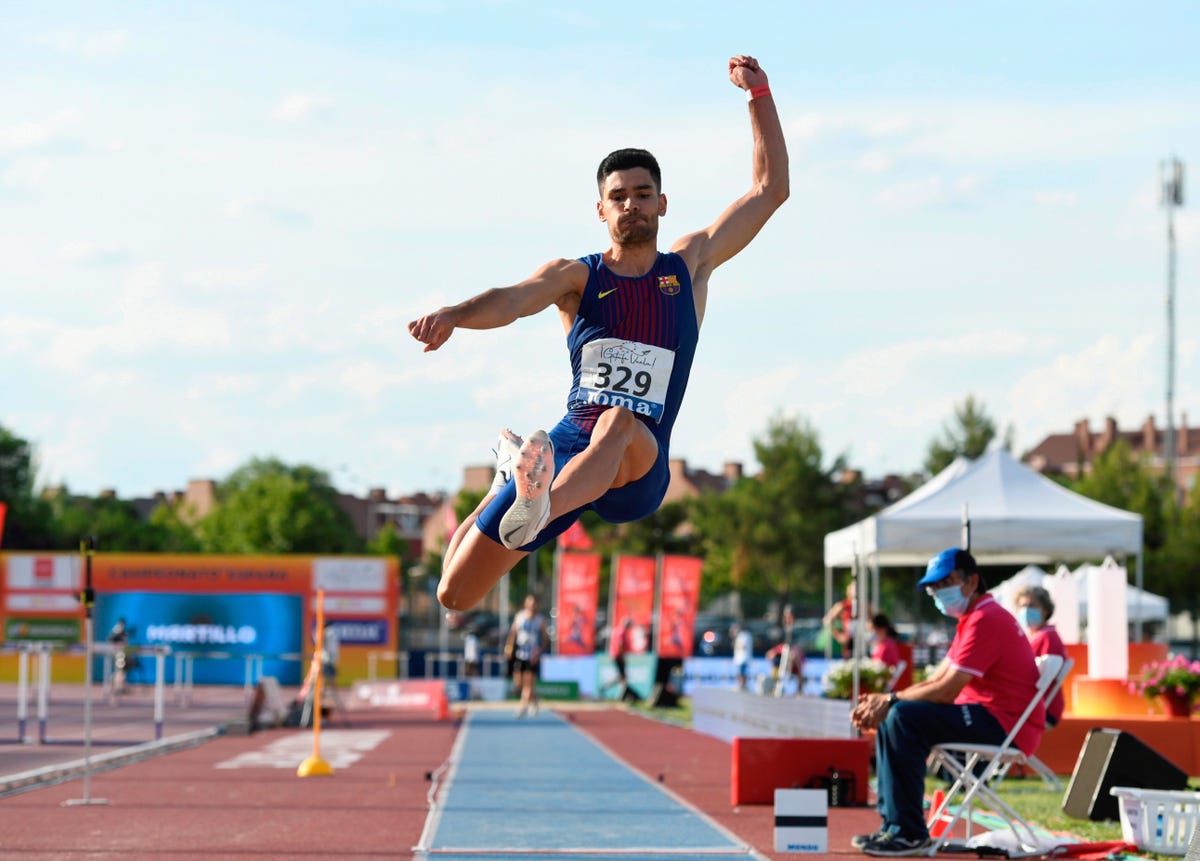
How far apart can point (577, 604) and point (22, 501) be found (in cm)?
5179

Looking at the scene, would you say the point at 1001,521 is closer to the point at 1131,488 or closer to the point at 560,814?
the point at 560,814

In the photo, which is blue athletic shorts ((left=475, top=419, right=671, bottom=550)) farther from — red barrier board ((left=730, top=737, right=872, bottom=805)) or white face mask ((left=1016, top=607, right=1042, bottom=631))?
white face mask ((left=1016, top=607, right=1042, bottom=631))

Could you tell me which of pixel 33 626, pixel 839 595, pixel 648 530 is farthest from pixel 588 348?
pixel 648 530

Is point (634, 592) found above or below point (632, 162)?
below

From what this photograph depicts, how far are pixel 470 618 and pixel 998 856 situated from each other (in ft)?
242

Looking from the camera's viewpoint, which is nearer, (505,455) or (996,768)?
(505,455)

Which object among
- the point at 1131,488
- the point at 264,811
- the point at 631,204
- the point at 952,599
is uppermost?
the point at 1131,488


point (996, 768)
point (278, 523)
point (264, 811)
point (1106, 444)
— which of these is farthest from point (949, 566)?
point (1106, 444)

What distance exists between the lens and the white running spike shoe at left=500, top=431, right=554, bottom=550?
5973 millimetres

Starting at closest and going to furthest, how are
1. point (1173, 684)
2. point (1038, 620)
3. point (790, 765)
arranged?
1. point (790, 765)
2. point (1038, 620)
3. point (1173, 684)

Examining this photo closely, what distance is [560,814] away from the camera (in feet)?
38.3

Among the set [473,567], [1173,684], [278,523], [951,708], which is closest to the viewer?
[473,567]

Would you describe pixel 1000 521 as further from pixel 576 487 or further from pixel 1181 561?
pixel 1181 561

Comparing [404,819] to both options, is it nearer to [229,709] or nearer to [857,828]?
[857,828]
